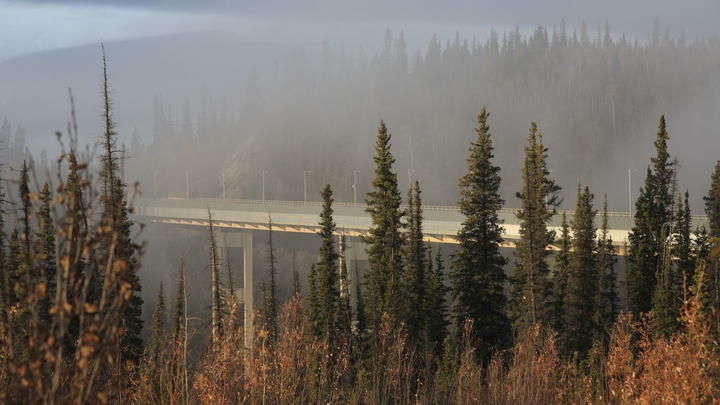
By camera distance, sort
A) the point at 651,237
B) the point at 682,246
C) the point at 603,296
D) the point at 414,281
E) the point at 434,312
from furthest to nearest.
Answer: the point at 651,237, the point at 682,246, the point at 603,296, the point at 414,281, the point at 434,312

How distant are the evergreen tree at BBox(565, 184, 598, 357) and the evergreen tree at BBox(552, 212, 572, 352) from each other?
486mm

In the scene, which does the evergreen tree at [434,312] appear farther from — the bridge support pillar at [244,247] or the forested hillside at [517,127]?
the forested hillside at [517,127]

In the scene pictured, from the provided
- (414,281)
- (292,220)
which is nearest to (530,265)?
(414,281)

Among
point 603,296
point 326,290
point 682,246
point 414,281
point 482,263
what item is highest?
point 682,246

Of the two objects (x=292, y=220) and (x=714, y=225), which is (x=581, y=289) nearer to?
(x=714, y=225)

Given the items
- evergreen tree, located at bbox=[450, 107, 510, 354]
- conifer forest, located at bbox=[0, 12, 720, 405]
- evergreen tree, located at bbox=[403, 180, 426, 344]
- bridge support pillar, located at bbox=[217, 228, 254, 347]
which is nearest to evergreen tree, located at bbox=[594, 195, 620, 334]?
conifer forest, located at bbox=[0, 12, 720, 405]

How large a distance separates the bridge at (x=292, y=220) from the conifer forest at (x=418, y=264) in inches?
51.4

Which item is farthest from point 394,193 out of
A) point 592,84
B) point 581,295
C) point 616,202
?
point 592,84

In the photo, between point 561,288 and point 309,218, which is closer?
point 561,288

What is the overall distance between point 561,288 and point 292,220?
138 feet

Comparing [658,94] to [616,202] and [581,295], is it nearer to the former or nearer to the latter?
[616,202]

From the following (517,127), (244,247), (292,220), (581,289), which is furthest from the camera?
(517,127)

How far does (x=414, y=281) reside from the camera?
45.5 metres

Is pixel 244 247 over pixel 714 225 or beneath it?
beneath
